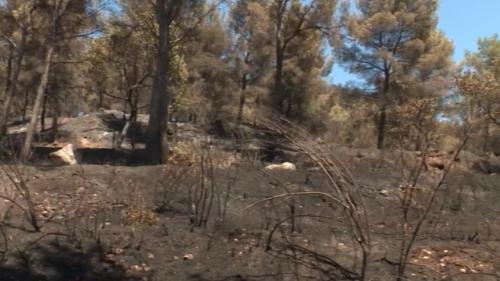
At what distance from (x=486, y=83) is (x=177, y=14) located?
12365 mm

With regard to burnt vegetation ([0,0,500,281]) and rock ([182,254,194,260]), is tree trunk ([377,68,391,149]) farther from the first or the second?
rock ([182,254,194,260])

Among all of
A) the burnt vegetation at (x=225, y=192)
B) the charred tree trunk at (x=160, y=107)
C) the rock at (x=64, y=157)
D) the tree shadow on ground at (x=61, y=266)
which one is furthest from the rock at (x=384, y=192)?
the rock at (x=64, y=157)

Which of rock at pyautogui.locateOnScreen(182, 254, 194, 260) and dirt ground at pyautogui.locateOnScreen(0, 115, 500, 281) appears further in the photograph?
rock at pyautogui.locateOnScreen(182, 254, 194, 260)

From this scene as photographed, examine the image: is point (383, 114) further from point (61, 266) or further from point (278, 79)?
point (61, 266)

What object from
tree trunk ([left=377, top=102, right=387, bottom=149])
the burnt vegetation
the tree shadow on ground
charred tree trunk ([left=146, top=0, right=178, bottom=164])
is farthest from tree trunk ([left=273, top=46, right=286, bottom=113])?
the tree shadow on ground

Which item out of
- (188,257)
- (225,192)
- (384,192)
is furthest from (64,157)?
(188,257)

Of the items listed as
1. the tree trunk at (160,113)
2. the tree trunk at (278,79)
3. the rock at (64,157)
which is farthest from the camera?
the tree trunk at (278,79)

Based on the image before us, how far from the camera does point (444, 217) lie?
42.2 feet

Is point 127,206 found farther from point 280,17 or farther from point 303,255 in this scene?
point 280,17

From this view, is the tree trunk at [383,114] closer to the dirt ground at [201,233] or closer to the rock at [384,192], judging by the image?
the rock at [384,192]

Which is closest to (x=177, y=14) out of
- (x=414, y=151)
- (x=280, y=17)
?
(x=414, y=151)

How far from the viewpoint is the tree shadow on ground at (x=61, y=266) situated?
28.3ft

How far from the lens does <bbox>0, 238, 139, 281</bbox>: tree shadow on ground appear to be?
28.3 feet

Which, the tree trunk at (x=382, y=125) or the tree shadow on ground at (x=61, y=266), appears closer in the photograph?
the tree shadow on ground at (x=61, y=266)
